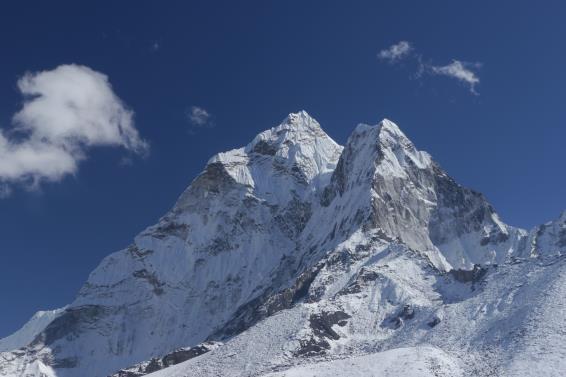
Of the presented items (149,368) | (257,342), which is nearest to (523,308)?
(257,342)

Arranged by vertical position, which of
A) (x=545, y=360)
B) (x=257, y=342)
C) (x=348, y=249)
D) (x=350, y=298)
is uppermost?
(x=348, y=249)

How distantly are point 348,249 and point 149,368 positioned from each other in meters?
43.8

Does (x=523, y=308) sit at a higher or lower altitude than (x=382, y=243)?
lower

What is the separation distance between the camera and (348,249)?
17838cm

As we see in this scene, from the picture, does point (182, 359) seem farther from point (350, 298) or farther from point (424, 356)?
point (424, 356)

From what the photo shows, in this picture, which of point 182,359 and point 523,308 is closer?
point 523,308

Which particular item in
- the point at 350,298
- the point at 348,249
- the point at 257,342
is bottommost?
the point at 257,342

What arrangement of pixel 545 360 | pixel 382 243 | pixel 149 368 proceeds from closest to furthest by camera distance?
pixel 545 360, pixel 149 368, pixel 382 243

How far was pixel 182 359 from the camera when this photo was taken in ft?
534

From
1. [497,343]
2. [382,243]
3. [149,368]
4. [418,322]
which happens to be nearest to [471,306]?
[418,322]

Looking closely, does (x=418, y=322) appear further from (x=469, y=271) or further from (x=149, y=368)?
(x=149, y=368)

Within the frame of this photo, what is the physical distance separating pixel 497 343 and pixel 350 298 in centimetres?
3983

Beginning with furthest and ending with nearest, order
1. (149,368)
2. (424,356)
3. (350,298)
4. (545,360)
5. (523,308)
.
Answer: (149,368)
(350,298)
(523,308)
(424,356)
(545,360)

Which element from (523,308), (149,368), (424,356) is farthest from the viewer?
(149,368)
